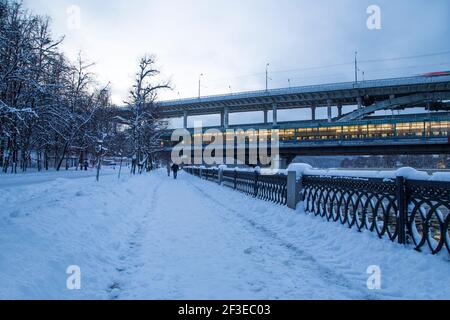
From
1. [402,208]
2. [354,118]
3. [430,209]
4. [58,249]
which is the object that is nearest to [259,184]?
[402,208]

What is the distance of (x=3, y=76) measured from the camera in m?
7.96

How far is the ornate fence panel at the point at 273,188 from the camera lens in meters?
11.9

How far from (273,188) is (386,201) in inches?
255

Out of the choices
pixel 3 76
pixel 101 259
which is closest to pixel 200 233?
pixel 101 259

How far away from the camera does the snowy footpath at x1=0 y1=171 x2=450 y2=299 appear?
Result: 3.81 metres

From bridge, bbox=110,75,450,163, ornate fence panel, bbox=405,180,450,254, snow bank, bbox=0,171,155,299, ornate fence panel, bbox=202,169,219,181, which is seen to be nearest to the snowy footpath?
snow bank, bbox=0,171,155,299

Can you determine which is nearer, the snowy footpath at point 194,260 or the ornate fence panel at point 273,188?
the snowy footpath at point 194,260

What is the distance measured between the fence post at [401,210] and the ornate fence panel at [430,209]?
69 millimetres

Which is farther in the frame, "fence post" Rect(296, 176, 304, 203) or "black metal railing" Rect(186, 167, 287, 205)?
"black metal railing" Rect(186, 167, 287, 205)

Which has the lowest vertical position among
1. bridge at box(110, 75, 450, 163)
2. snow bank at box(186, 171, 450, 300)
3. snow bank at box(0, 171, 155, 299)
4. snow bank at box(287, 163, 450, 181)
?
snow bank at box(186, 171, 450, 300)

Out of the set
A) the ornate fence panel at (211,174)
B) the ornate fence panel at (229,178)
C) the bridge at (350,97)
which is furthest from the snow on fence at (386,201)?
the bridge at (350,97)

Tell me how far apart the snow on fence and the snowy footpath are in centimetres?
36

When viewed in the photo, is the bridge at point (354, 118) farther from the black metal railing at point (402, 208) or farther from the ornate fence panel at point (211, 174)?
the black metal railing at point (402, 208)

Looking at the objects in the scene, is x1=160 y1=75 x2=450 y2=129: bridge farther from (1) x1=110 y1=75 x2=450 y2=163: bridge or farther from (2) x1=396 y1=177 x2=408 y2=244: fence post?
(2) x1=396 y1=177 x2=408 y2=244: fence post
